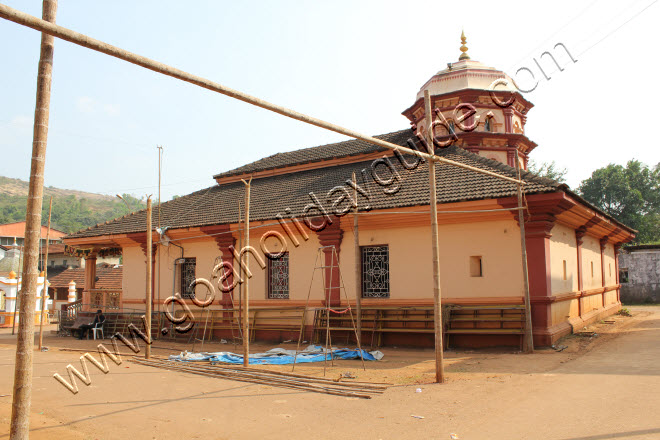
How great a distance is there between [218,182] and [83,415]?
47.5 feet

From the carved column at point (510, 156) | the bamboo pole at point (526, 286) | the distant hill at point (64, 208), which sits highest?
the distant hill at point (64, 208)

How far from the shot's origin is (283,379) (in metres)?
8.66

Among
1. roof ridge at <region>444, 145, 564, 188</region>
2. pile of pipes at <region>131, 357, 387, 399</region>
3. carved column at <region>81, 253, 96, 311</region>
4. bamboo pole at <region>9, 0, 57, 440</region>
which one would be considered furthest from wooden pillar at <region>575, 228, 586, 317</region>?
carved column at <region>81, 253, 96, 311</region>

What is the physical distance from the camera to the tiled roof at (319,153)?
17.3 meters

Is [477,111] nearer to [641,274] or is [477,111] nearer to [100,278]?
[641,274]

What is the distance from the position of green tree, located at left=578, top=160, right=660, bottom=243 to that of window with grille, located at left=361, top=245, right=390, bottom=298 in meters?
39.5

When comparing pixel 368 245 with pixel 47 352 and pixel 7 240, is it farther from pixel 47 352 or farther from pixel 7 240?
pixel 7 240

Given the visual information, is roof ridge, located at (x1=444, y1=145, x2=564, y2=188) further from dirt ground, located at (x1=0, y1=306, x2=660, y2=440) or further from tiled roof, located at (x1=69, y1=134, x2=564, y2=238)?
dirt ground, located at (x1=0, y1=306, x2=660, y2=440)

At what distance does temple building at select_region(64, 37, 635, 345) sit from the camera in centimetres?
1195

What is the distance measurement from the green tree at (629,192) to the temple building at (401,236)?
28.7 m

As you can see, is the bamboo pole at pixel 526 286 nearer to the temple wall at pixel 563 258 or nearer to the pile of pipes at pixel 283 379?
the temple wall at pixel 563 258

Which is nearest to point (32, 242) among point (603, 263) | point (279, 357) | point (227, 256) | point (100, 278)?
point (279, 357)

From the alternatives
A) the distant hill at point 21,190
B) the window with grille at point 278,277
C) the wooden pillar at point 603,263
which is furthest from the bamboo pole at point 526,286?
the distant hill at point 21,190

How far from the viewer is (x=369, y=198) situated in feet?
45.5
